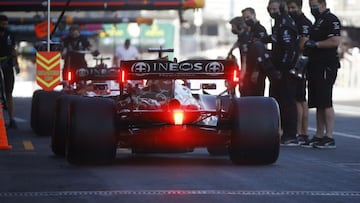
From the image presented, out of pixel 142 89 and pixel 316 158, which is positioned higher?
pixel 142 89

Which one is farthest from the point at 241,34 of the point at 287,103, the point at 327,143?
the point at 327,143

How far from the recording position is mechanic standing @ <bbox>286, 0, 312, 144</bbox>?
553 inches

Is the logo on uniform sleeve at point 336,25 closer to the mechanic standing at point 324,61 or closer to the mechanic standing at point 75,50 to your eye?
the mechanic standing at point 324,61

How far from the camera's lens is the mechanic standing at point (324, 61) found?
13.2 meters

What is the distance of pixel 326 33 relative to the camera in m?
13.2

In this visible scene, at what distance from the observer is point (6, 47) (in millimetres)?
17328

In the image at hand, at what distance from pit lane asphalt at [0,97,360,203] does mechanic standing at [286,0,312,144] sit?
1.54 metres

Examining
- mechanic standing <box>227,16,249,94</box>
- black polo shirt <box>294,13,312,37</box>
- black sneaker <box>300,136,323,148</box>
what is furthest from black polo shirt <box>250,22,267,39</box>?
black sneaker <box>300,136,323,148</box>

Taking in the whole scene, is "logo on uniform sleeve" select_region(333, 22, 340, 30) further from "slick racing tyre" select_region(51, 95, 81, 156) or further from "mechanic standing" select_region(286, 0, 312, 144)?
"slick racing tyre" select_region(51, 95, 81, 156)

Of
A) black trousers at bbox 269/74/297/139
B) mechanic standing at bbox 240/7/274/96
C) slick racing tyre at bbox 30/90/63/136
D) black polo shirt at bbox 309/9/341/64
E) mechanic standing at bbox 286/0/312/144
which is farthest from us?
slick racing tyre at bbox 30/90/63/136

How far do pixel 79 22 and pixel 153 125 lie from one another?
20290 millimetres

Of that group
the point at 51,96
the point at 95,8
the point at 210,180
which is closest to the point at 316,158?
the point at 210,180

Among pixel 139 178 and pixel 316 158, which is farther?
pixel 316 158

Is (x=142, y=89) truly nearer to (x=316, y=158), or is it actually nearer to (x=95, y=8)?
(x=316, y=158)
